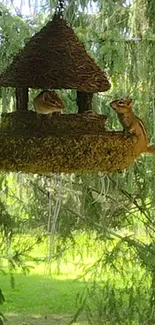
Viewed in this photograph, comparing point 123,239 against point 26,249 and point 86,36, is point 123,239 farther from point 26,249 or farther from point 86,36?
point 86,36

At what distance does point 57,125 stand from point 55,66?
0.12 metres

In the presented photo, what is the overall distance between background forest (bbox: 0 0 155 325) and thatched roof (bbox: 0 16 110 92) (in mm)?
1199

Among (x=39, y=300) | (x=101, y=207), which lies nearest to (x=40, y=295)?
Result: (x=39, y=300)

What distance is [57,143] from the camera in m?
1.49

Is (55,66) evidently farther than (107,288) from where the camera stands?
No

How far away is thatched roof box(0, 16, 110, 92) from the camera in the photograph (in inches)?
59.1

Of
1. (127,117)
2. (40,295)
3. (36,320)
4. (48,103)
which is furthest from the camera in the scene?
(40,295)

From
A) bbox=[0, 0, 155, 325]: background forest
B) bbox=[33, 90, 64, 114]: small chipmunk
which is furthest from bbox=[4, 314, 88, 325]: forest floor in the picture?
bbox=[33, 90, 64, 114]: small chipmunk

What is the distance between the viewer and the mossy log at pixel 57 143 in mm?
1489

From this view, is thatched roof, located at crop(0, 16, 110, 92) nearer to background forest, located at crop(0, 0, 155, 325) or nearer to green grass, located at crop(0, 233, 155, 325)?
background forest, located at crop(0, 0, 155, 325)

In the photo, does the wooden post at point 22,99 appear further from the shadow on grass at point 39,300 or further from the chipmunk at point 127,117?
the shadow on grass at point 39,300

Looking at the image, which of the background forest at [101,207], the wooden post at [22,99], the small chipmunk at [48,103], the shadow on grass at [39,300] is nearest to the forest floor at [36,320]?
the shadow on grass at [39,300]

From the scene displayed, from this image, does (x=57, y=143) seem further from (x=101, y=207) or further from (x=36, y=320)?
(x=36, y=320)

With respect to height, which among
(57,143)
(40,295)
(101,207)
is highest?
(57,143)
